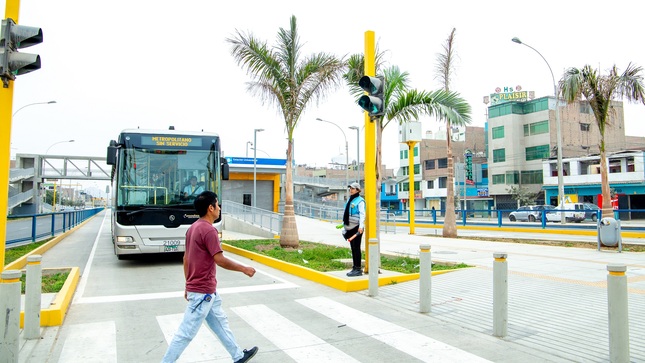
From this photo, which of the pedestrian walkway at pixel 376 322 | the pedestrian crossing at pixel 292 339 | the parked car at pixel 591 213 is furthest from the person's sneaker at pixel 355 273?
the parked car at pixel 591 213

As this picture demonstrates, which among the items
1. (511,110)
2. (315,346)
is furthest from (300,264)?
(511,110)

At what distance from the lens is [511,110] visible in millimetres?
55312

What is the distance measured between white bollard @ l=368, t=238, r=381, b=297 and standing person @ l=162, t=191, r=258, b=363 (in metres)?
3.74

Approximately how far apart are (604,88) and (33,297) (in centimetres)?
1774

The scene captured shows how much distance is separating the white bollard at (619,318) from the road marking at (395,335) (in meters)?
1.22

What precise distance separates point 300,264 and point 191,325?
695 centimetres

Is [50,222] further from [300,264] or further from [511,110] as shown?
[511,110]

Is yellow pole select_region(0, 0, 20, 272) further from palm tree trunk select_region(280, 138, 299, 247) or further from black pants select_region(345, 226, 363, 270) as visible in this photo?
palm tree trunk select_region(280, 138, 299, 247)

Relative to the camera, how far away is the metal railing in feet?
66.6

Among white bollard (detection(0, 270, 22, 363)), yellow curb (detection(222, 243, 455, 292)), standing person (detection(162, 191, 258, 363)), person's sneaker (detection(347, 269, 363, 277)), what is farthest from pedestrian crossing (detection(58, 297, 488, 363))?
person's sneaker (detection(347, 269, 363, 277))

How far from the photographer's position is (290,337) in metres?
5.59

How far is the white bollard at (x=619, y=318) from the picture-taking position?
428 centimetres

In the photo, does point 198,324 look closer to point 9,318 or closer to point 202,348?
point 202,348

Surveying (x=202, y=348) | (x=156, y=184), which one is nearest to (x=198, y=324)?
(x=202, y=348)
